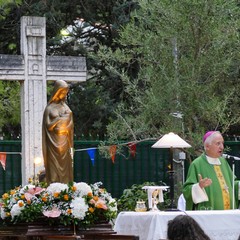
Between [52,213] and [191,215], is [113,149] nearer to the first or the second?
[52,213]

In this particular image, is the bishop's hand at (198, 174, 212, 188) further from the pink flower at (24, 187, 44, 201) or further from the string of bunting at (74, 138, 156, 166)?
the string of bunting at (74, 138, 156, 166)

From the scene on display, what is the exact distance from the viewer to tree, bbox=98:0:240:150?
63.7ft

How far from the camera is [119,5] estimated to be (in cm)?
2756

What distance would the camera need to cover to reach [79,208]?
12133 millimetres

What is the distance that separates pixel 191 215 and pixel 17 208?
218 centimetres

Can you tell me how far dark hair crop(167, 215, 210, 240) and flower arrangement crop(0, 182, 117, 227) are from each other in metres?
4.48

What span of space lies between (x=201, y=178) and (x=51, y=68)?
18.1 feet

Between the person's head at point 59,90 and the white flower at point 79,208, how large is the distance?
6.87ft

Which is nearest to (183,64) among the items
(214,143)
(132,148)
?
(132,148)

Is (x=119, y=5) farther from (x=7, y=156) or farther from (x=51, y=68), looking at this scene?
(x=51, y=68)

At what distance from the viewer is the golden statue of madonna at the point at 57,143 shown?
1376 centimetres

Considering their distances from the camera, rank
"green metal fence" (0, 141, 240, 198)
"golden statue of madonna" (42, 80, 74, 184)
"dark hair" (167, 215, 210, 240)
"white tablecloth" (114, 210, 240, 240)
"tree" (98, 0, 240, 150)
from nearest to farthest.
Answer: "dark hair" (167, 215, 210, 240) < "white tablecloth" (114, 210, 240, 240) < "golden statue of madonna" (42, 80, 74, 184) < "tree" (98, 0, 240, 150) < "green metal fence" (0, 141, 240, 198)

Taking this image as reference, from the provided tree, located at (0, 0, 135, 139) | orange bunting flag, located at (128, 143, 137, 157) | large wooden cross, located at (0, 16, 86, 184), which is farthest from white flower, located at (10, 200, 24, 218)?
tree, located at (0, 0, 135, 139)

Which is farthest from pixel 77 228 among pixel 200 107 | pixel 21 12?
pixel 21 12
